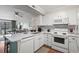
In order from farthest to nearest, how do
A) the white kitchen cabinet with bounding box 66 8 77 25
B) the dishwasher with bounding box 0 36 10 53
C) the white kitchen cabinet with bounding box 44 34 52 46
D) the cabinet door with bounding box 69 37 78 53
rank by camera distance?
the white kitchen cabinet with bounding box 44 34 52 46 → the white kitchen cabinet with bounding box 66 8 77 25 → the cabinet door with bounding box 69 37 78 53 → the dishwasher with bounding box 0 36 10 53

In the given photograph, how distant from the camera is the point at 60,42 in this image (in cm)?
264

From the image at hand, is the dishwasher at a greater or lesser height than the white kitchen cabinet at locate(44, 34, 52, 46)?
greater

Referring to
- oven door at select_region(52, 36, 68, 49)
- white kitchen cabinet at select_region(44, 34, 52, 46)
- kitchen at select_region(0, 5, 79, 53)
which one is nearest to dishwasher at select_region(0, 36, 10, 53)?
kitchen at select_region(0, 5, 79, 53)

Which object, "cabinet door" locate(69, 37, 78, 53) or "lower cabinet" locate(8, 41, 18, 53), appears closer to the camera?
"lower cabinet" locate(8, 41, 18, 53)

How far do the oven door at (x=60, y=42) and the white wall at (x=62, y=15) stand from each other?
2.59ft

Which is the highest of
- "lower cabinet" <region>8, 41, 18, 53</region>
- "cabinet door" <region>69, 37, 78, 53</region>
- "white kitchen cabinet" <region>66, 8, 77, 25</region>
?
"white kitchen cabinet" <region>66, 8, 77, 25</region>

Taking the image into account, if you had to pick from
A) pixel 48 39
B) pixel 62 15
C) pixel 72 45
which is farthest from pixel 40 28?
pixel 72 45

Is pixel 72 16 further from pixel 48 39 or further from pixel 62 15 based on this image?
pixel 48 39

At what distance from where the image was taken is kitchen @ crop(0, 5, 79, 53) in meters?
1.39

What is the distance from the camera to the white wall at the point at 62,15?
2745 millimetres

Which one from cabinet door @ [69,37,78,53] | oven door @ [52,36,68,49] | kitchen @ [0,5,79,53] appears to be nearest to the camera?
kitchen @ [0,5,79,53]

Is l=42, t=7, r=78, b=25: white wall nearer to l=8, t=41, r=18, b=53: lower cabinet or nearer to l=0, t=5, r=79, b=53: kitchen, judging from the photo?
l=0, t=5, r=79, b=53: kitchen

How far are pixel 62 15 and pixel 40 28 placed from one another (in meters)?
1.34

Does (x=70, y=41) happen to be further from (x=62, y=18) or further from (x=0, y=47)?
(x=0, y=47)
